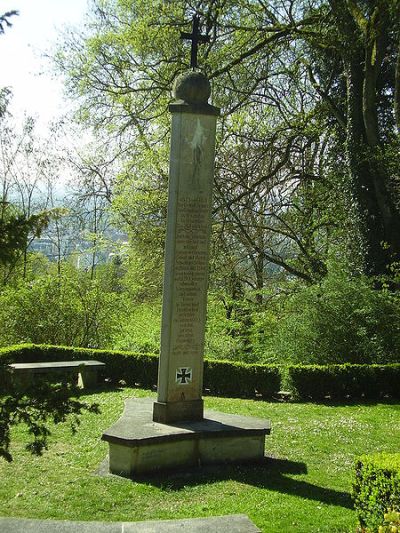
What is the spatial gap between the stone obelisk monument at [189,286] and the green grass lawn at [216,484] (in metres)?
0.53

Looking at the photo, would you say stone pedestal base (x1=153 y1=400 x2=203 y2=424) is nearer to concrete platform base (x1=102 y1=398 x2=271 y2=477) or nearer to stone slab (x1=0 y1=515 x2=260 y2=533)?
concrete platform base (x1=102 y1=398 x2=271 y2=477)

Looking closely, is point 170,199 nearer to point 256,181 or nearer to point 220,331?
point 220,331

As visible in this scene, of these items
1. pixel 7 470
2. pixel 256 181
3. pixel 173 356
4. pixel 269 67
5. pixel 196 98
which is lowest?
pixel 7 470

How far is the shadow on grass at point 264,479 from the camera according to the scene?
7500mm

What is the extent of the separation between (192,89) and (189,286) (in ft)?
9.15

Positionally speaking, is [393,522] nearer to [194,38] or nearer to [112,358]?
[194,38]

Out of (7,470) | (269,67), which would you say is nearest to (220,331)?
(269,67)

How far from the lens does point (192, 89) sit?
9.10 meters

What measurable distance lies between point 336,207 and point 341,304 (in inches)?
235

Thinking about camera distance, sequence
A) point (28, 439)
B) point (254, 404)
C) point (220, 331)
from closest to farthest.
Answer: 1. point (28, 439)
2. point (254, 404)
3. point (220, 331)

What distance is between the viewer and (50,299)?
18.7m

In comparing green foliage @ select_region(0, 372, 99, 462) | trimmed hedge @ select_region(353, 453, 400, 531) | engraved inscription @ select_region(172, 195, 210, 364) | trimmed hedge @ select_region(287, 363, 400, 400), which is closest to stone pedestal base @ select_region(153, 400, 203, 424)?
engraved inscription @ select_region(172, 195, 210, 364)

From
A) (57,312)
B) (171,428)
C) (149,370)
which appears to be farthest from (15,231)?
(57,312)

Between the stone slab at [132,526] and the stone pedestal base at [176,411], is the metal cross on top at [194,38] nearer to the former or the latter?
the stone pedestal base at [176,411]
